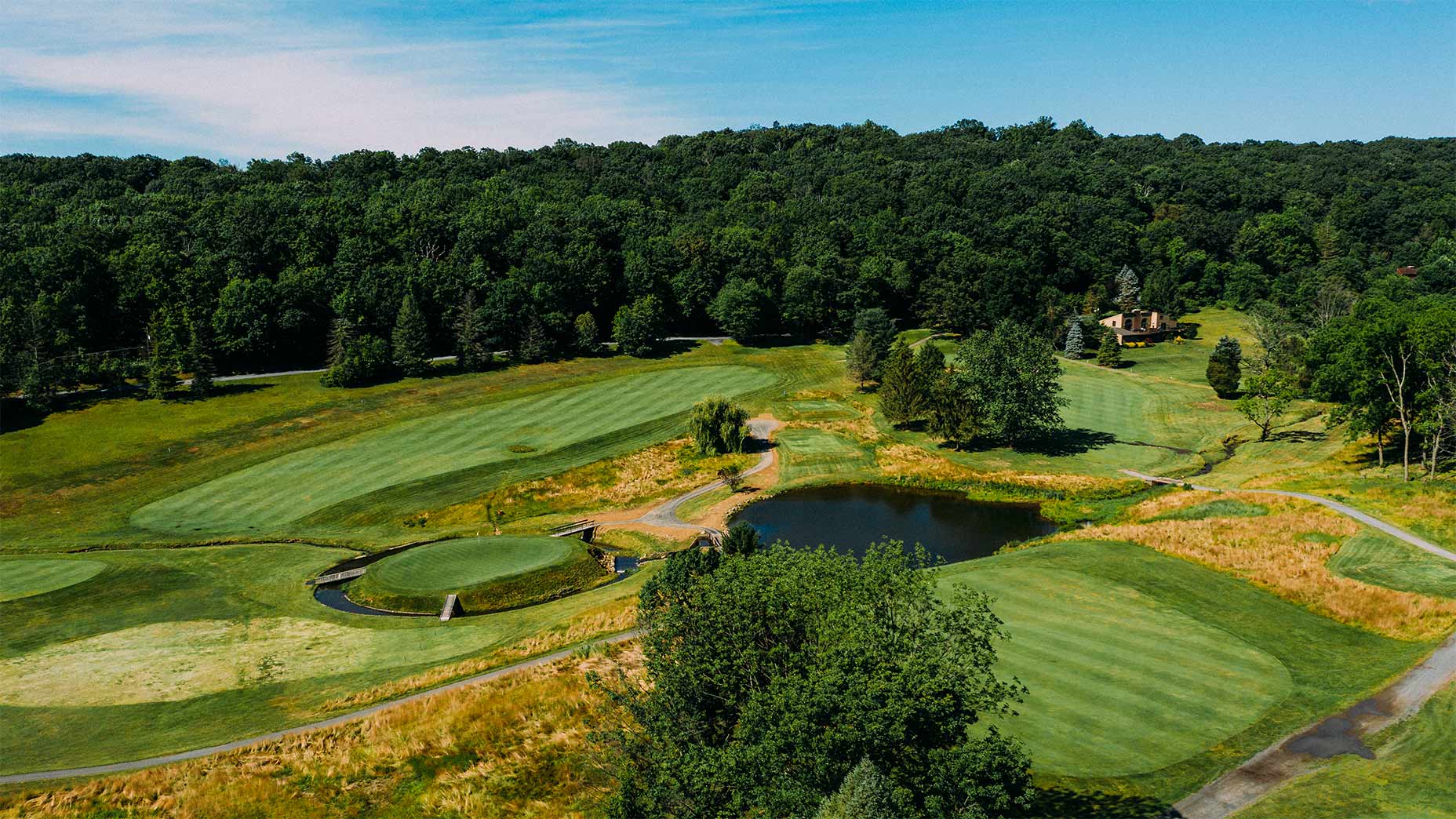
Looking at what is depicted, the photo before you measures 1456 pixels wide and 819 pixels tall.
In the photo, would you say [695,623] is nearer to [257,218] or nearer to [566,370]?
[566,370]

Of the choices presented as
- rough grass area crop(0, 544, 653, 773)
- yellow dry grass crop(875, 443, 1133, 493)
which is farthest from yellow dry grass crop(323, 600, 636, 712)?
yellow dry grass crop(875, 443, 1133, 493)

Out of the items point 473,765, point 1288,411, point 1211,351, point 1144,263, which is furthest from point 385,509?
point 1144,263

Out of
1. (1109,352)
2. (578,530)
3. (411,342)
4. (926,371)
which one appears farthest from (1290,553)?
(411,342)

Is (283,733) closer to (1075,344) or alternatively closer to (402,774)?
(402,774)

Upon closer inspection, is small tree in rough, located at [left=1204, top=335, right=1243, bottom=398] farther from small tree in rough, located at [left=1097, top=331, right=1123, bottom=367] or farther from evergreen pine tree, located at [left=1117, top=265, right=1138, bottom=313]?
evergreen pine tree, located at [left=1117, top=265, right=1138, bottom=313]

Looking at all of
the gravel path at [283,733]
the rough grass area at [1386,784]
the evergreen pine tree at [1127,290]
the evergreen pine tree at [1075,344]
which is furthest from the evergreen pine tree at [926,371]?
the evergreen pine tree at [1127,290]

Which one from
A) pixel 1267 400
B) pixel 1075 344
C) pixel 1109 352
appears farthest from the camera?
pixel 1075 344
